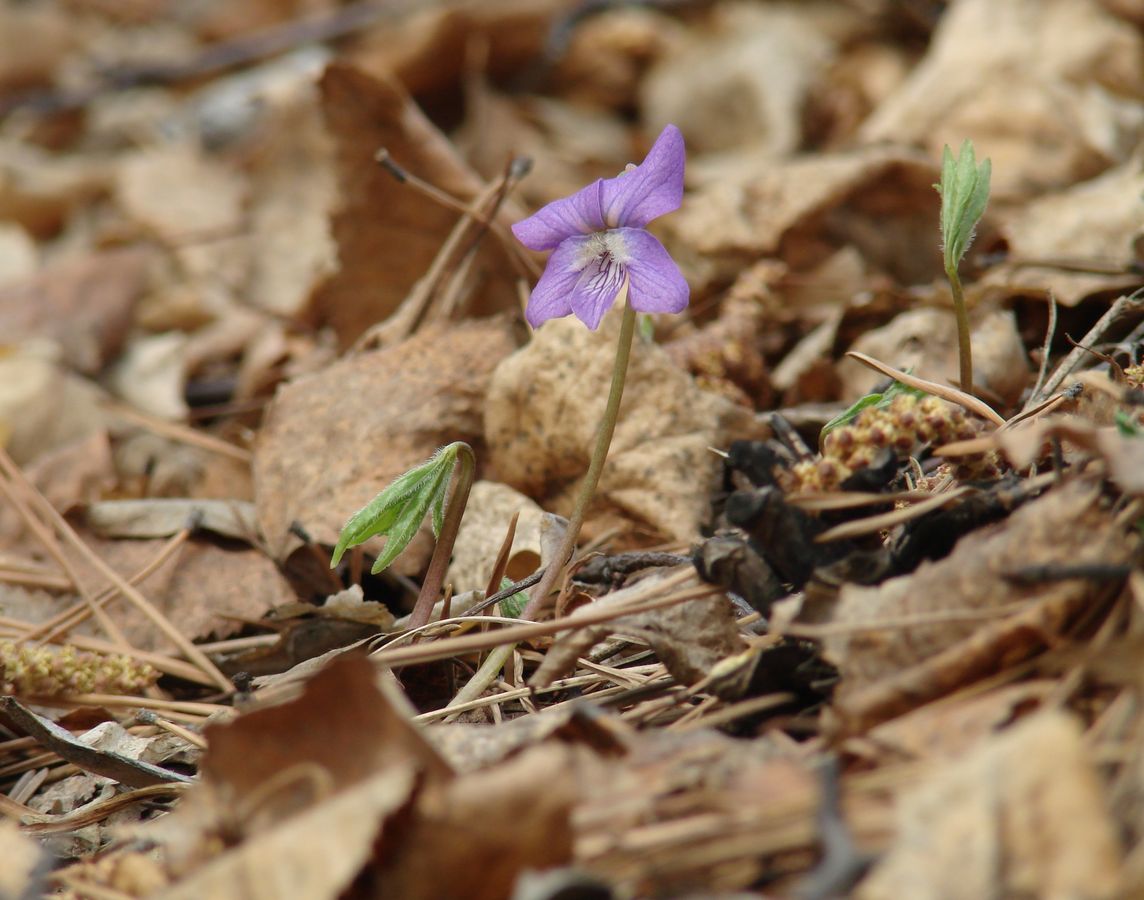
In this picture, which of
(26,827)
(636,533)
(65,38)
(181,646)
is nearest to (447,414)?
(636,533)

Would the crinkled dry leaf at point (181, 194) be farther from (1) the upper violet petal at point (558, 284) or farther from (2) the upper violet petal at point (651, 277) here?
(2) the upper violet petal at point (651, 277)

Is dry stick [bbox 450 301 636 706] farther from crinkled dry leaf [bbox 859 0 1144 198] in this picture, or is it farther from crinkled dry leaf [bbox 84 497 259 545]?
crinkled dry leaf [bbox 859 0 1144 198]

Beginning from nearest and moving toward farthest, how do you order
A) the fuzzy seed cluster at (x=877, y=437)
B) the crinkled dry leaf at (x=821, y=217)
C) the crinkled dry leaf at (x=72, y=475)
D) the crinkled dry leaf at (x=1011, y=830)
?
1. the crinkled dry leaf at (x=1011, y=830)
2. the fuzzy seed cluster at (x=877, y=437)
3. the crinkled dry leaf at (x=72, y=475)
4. the crinkled dry leaf at (x=821, y=217)

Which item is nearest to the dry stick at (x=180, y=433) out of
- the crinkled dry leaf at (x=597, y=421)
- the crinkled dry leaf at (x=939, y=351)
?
the crinkled dry leaf at (x=597, y=421)

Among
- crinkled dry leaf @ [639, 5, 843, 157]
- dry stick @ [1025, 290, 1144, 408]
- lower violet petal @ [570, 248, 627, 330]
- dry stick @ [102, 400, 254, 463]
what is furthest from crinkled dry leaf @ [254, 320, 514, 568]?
crinkled dry leaf @ [639, 5, 843, 157]

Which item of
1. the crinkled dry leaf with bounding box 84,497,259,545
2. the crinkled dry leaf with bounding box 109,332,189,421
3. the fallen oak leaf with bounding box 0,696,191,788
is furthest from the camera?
the crinkled dry leaf with bounding box 109,332,189,421

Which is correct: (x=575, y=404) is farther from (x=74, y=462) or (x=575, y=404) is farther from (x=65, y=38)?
(x=65, y=38)

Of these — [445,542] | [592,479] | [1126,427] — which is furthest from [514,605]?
[1126,427]
